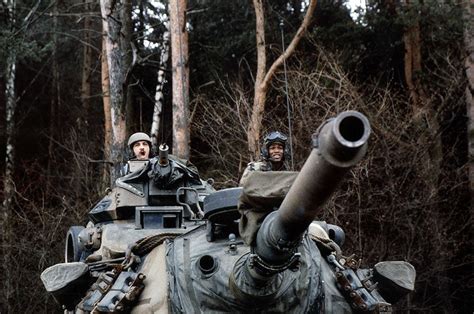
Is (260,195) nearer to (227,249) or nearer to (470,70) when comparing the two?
(227,249)

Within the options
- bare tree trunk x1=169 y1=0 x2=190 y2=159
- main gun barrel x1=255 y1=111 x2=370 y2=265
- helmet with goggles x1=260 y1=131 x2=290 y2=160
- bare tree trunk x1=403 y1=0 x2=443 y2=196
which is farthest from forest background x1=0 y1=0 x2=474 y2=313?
main gun barrel x1=255 y1=111 x2=370 y2=265

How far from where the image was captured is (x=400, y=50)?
28.3 meters

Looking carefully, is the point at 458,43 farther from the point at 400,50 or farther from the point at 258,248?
the point at 258,248

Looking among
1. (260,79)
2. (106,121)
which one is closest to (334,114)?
(260,79)

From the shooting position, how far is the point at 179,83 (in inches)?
838

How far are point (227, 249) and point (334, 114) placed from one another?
1330 centimetres

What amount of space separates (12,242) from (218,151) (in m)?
5.03

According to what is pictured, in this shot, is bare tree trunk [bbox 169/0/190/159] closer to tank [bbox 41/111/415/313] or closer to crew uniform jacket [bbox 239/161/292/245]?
tank [bbox 41/111/415/313]

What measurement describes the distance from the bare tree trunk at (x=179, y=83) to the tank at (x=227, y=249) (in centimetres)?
895

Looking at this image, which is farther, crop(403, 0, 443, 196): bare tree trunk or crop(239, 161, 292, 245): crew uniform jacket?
crop(403, 0, 443, 196): bare tree trunk

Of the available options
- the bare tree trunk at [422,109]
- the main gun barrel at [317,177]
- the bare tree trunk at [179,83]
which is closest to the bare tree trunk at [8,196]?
the bare tree trunk at [179,83]

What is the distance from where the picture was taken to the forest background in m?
21.6

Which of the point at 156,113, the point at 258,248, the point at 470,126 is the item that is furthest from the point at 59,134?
the point at 258,248

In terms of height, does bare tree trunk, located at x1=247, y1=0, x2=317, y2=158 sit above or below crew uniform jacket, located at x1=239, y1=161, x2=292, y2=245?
above
